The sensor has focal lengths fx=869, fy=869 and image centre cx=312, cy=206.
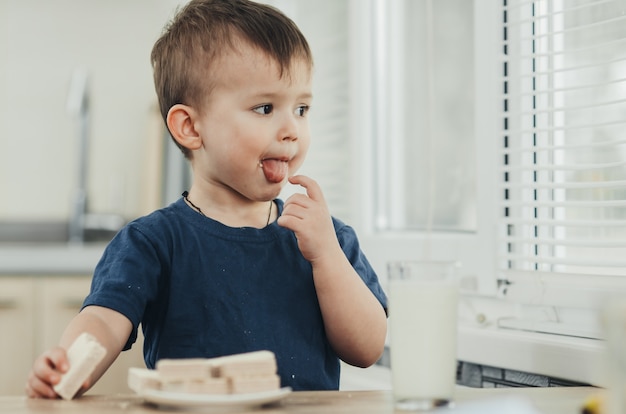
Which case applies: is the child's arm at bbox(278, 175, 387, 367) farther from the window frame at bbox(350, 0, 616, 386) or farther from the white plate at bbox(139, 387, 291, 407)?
the white plate at bbox(139, 387, 291, 407)

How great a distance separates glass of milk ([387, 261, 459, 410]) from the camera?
2.90 ft

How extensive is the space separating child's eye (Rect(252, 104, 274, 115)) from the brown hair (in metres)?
0.05

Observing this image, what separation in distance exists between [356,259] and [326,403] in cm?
45

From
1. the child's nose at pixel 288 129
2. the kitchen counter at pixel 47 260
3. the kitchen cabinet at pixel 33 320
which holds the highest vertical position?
the child's nose at pixel 288 129

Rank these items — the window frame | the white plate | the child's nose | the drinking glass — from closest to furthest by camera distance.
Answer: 1. the drinking glass
2. the white plate
3. the child's nose
4. the window frame

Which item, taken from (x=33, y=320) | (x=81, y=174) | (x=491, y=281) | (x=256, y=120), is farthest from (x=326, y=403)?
(x=81, y=174)

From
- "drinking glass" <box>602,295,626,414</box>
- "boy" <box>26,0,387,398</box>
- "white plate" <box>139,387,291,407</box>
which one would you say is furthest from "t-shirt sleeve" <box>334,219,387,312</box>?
"drinking glass" <box>602,295,626,414</box>

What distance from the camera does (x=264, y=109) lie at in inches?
49.4

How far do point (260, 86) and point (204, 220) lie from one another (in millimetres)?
214

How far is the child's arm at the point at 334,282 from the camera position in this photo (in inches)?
45.8

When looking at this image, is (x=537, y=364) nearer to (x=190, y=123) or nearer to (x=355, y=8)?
(x=190, y=123)

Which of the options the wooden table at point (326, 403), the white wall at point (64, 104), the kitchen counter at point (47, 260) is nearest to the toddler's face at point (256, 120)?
the wooden table at point (326, 403)

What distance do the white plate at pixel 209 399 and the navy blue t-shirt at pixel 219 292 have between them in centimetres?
32

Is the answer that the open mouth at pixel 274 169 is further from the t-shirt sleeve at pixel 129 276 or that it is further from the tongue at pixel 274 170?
the t-shirt sleeve at pixel 129 276
